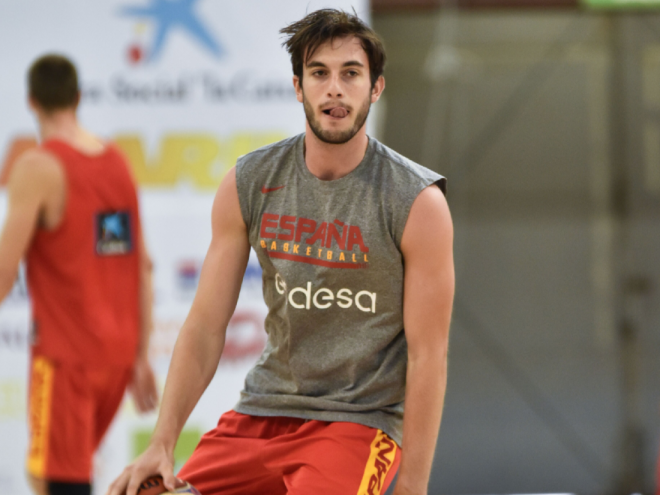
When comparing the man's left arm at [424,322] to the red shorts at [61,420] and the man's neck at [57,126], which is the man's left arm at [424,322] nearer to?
the red shorts at [61,420]

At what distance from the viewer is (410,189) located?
202cm

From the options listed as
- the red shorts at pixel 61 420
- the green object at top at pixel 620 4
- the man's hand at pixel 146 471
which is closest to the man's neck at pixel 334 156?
the man's hand at pixel 146 471

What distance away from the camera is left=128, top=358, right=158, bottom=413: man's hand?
339cm

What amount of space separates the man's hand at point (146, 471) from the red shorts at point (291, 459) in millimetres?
147

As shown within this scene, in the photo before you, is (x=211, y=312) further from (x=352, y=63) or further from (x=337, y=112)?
(x=352, y=63)

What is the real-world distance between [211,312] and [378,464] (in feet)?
1.80

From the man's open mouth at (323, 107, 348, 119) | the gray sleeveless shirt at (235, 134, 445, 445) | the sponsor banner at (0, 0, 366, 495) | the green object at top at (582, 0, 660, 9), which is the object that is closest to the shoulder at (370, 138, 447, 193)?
the gray sleeveless shirt at (235, 134, 445, 445)

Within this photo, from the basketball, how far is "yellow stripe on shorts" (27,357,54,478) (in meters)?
1.29

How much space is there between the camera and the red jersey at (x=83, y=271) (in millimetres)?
3162

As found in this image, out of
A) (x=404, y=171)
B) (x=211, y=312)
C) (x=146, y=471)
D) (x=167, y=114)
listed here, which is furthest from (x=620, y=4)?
(x=146, y=471)

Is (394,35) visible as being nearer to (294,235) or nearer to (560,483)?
(560,483)

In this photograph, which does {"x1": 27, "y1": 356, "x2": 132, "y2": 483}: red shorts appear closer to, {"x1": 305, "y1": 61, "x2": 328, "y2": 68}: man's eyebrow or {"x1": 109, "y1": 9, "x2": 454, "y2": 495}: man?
{"x1": 109, "y1": 9, "x2": 454, "y2": 495}: man

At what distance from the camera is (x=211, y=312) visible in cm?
213

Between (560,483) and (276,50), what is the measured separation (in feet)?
9.87
